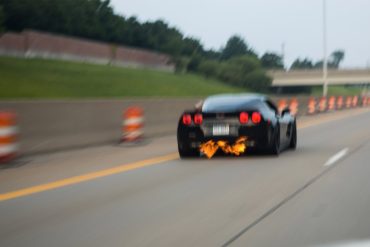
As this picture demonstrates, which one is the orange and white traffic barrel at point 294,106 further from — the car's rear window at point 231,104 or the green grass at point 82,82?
the green grass at point 82,82

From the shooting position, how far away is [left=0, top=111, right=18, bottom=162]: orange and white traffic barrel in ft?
42.9

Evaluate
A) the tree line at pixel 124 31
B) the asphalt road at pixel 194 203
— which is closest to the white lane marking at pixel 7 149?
the asphalt road at pixel 194 203

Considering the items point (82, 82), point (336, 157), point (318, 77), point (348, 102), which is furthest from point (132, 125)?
point (318, 77)

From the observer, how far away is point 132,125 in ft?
60.1

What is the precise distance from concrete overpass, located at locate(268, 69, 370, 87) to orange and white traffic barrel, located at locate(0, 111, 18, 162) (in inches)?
3516

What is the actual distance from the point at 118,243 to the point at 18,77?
62556 mm

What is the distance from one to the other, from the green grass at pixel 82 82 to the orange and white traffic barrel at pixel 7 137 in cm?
4480

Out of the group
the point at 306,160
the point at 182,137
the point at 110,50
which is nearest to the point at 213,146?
A: the point at 182,137

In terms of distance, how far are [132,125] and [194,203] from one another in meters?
9.89

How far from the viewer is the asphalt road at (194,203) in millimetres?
Answer: 6668

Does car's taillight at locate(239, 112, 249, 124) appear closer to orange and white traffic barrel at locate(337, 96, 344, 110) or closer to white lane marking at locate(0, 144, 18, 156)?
white lane marking at locate(0, 144, 18, 156)

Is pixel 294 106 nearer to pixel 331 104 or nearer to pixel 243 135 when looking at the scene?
pixel 331 104

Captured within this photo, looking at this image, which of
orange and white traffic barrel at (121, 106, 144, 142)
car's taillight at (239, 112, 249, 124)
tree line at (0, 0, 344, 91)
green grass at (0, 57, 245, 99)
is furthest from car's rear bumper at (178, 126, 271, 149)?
Result: tree line at (0, 0, 344, 91)

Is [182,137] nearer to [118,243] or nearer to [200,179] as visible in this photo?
[200,179]
